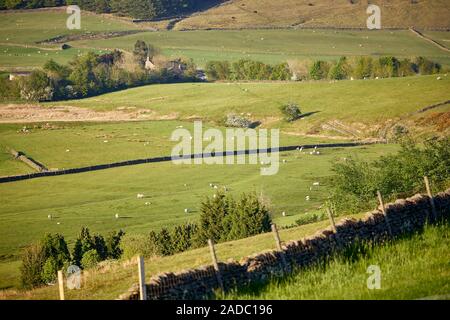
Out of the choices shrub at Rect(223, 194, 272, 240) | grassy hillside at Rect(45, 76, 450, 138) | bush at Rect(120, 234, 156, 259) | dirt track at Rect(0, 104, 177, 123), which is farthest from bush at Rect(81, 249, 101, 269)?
dirt track at Rect(0, 104, 177, 123)

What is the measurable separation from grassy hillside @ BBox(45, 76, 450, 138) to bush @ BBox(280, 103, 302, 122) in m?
1.17

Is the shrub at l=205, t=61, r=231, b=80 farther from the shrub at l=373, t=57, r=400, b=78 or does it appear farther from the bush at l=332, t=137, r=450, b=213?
the bush at l=332, t=137, r=450, b=213

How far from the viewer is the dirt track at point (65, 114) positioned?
139000 mm

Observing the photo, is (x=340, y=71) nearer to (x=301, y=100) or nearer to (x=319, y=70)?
(x=319, y=70)

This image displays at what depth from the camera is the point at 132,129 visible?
12950 cm

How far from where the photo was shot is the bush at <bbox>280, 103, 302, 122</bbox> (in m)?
133

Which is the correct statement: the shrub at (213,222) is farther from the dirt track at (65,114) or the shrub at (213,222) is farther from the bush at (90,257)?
the dirt track at (65,114)

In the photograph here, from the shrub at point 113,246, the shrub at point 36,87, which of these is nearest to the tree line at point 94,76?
the shrub at point 36,87

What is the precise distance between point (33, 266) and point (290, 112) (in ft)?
280

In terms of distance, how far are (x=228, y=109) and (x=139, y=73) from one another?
35521 millimetres

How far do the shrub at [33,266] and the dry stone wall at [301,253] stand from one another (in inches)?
775

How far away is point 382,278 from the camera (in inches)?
1024
